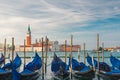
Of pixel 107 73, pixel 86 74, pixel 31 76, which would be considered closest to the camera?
pixel 31 76

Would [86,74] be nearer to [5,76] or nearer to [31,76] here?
[31,76]

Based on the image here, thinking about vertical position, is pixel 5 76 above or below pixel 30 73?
below

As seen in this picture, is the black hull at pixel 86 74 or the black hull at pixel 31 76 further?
the black hull at pixel 86 74

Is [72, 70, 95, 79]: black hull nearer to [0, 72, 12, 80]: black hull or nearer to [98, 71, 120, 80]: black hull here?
[98, 71, 120, 80]: black hull

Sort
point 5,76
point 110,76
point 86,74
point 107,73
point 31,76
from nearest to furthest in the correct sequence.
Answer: point 110,76, point 5,76, point 31,76, point 107,73, point 86,74

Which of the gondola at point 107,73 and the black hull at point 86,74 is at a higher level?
the gondola at point 107,73

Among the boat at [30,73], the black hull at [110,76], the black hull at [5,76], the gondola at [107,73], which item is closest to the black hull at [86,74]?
the gondola at [107,73]

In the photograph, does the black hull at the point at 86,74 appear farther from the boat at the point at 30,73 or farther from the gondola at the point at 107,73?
the boat at the point at 30,73

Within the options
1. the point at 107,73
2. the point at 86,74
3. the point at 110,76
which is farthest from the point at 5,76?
the point at 110,76

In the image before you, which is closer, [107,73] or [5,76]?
[5,76]

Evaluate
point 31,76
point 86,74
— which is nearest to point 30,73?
point 31,76

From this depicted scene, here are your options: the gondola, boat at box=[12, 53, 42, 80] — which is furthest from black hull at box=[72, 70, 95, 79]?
boat at box=[12, 53, 42, 80]

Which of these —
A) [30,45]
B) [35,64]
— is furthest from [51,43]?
[35,64]

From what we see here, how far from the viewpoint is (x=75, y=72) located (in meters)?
18.4
